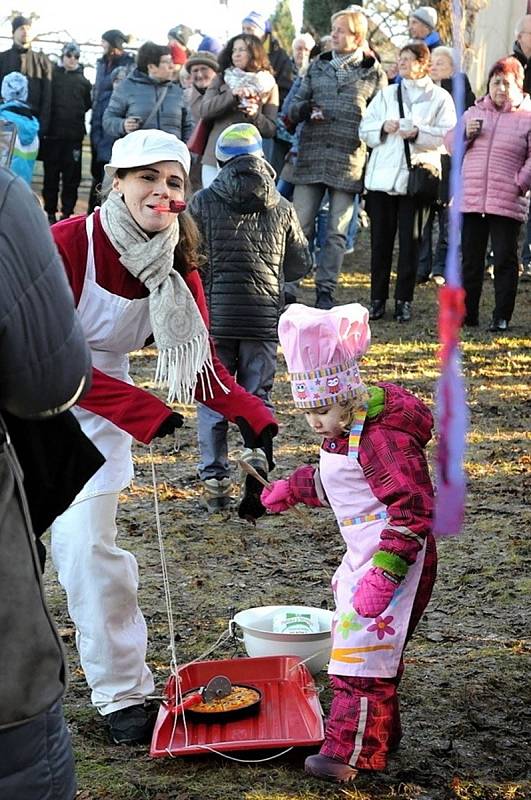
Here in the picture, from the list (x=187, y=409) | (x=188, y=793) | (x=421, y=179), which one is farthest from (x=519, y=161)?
(x=188, y=793)

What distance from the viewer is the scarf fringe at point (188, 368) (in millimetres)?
3795

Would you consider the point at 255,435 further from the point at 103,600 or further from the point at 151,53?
the point at 151,53

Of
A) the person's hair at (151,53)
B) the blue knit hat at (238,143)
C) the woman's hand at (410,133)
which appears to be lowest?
the blue knit hat at (238,143)

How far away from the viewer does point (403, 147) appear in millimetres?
9672

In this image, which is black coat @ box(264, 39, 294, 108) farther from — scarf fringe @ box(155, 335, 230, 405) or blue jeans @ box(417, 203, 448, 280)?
scarf fringe @ box(155, 335, 230, 405)

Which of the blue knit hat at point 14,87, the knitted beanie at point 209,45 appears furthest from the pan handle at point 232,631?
the blue knit hat at point 14,87

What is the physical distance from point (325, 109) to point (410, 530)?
7266mm

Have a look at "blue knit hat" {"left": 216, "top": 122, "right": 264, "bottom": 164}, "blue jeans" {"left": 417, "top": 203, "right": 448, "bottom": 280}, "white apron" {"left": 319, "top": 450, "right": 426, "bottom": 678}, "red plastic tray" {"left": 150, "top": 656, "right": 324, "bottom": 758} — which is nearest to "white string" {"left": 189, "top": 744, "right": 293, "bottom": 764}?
"red plastic tray" {"left": 150, "top": 656, "right": 324, "bottom": 758}

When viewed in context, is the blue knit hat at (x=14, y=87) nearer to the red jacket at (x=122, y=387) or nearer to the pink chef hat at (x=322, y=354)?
the red jacket at (x=122, y=387)

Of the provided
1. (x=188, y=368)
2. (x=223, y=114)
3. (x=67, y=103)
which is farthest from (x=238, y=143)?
(x=67, y=103)

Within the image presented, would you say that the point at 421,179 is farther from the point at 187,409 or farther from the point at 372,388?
the point at 372,388

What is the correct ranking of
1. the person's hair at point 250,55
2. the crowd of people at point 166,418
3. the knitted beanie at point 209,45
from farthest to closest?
the knitted beanie at point 209,45, the person's hair at point 250,55, the crowd of people at point 166,418

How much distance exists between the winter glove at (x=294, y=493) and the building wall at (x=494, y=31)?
12.2 meters

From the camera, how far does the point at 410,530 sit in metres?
3.24
